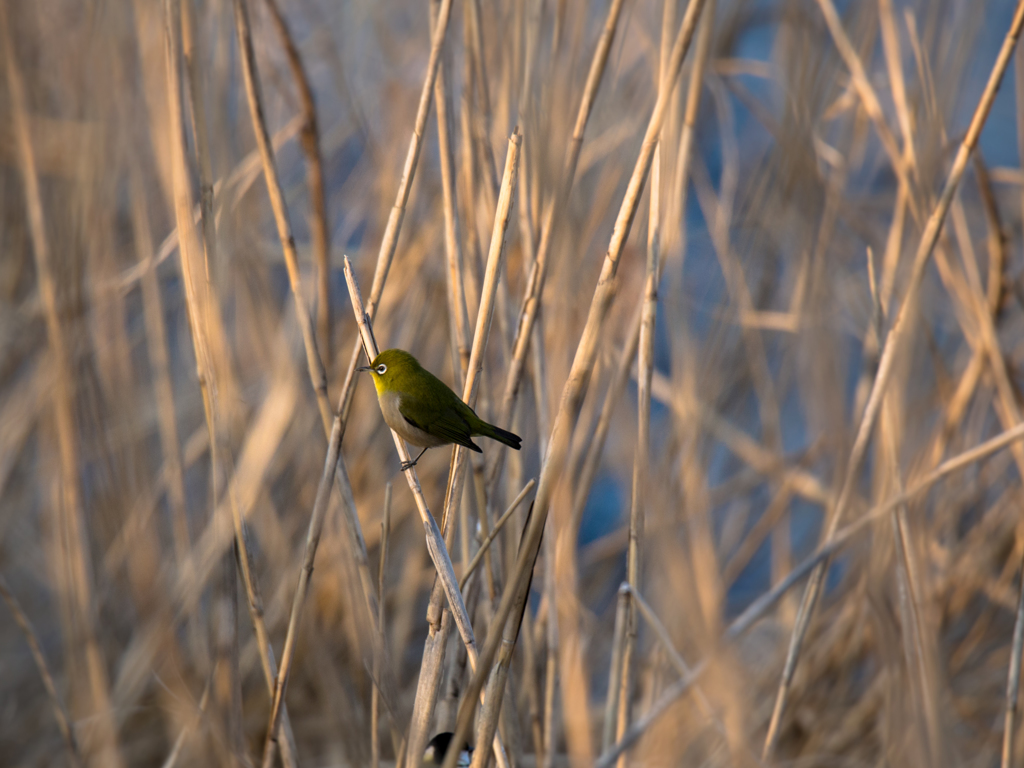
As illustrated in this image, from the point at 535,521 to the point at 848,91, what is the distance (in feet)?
4.51

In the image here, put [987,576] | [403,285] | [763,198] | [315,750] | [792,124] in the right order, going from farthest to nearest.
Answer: [315,750] < [987,576] < [403,285] < [763,198] < [792,124]

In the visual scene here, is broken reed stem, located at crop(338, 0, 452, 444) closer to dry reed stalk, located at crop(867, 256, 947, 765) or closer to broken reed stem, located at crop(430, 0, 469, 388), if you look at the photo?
broken reed stem, located at crop(430, 0, 469, 388)

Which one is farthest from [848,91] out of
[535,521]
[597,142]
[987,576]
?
[535,521]

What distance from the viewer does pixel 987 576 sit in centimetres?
173

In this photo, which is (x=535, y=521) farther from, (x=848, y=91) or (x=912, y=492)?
(x=848, y=91)

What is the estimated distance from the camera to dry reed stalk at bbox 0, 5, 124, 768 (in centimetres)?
100

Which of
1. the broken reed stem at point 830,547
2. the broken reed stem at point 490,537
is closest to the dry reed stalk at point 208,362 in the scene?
the broken reed stem at point 490,537

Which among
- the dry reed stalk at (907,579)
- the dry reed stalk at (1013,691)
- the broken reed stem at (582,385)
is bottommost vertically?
the dry reed stalk at (1013,691)

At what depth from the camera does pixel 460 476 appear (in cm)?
97

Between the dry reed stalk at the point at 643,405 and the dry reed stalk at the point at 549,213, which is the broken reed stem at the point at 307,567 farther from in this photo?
the dry reed stalk at the point at 643,405

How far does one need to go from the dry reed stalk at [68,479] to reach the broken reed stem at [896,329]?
92 centimetres

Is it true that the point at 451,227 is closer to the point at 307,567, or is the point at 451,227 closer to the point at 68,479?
the point at 307,567

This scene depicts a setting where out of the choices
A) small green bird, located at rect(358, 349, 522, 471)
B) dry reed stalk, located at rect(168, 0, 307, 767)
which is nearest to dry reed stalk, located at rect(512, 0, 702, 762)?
small green bird, located at rect(358, 349, 522, 471)

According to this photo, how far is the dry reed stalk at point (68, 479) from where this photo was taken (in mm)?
1003
